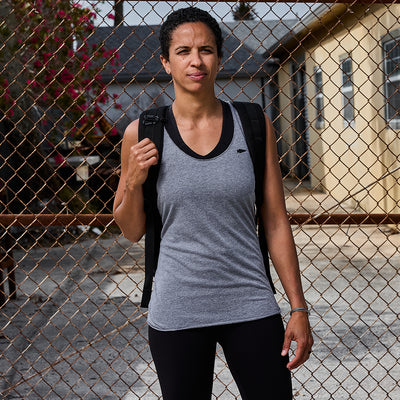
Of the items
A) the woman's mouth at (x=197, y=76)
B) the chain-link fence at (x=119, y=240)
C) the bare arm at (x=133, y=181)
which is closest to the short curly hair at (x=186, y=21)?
the woman's mouth at (x=197, y=76)

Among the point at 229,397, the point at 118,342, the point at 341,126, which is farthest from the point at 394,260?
the point at 341,126

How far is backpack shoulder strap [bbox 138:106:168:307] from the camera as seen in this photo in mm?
2266

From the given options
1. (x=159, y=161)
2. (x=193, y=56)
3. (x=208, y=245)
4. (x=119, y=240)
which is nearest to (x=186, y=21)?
(x=193, y=56)

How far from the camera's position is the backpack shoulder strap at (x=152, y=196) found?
227 centimetres

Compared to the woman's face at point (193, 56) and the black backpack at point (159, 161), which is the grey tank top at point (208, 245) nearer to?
the black backpack at point (159, 161)

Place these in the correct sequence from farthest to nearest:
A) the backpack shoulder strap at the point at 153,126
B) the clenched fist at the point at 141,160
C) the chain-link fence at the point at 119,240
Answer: the chain-link fence at the point at 119,240 < the backpack shoulder strap at the point at 153,126 < the clenched fist at the point at 141,160

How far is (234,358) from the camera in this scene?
2.22 metres

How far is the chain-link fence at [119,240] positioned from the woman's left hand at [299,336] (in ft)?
4.06

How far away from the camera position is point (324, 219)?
389 centimetres

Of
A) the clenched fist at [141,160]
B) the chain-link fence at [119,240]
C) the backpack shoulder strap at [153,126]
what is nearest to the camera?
the clenched fist at [141,160]

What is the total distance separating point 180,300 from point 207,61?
755mm

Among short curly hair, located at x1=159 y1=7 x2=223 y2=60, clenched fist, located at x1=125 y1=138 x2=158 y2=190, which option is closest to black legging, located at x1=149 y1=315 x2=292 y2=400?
clenched fist, located at x1=125 y1=138 x2=158 y2=190

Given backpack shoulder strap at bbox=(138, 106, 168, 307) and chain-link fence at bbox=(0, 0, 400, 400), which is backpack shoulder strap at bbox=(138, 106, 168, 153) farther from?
chain-link fence at bbox=(0, 0, 400, 400)

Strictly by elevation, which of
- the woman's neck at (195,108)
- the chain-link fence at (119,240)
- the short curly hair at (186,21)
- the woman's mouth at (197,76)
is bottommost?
the chain-link fence at (119,240)
